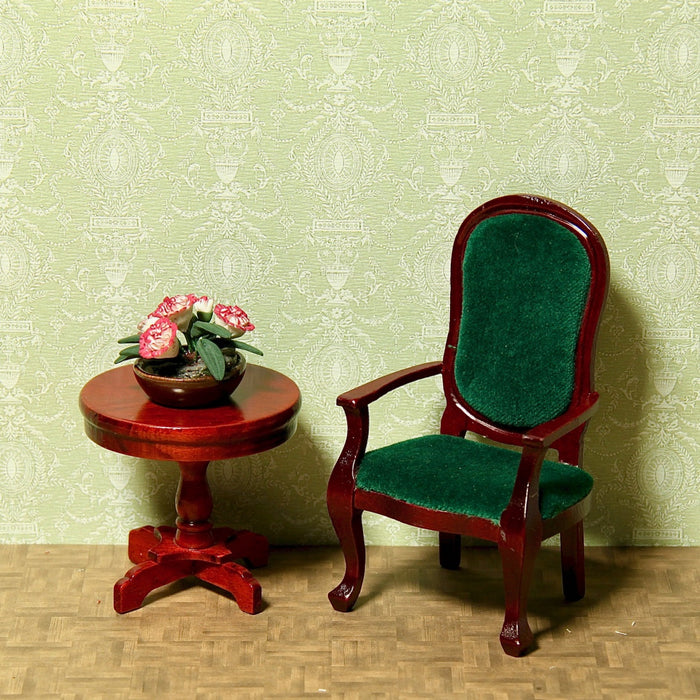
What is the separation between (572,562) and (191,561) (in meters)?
1.20

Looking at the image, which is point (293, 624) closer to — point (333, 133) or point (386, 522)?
point (386, 522)

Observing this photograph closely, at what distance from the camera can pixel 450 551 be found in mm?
3596

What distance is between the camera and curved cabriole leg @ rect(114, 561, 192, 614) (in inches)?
129

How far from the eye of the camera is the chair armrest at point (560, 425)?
9.46 feet

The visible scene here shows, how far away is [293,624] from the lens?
10.6 ft

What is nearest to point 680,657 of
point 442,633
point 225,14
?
point 442,633

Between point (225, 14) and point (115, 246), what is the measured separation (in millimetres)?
819

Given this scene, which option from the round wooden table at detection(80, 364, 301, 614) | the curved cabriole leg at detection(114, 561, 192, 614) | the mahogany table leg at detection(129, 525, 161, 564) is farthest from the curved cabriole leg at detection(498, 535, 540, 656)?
the mahogany table leg at detection(129, 525, 161, 564)

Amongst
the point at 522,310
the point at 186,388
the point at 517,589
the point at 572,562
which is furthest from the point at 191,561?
the point at 522,310

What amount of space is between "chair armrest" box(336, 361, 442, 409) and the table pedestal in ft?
1.76

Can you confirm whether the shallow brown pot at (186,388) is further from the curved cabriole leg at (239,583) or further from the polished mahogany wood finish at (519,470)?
the curved cabriole leg at (239,583)

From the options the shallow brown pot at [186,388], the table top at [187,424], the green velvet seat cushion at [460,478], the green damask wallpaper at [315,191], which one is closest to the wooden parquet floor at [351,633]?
the green damask wallpaper at [315,191]

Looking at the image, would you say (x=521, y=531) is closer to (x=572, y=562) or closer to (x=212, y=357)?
(x=572, y=562)

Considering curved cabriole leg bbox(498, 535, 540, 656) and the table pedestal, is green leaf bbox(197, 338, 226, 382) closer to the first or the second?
the table pedestal
